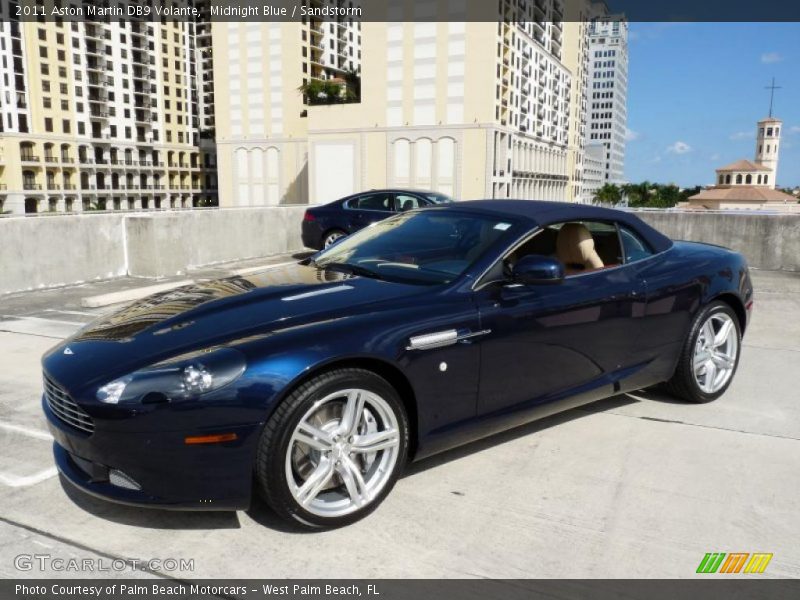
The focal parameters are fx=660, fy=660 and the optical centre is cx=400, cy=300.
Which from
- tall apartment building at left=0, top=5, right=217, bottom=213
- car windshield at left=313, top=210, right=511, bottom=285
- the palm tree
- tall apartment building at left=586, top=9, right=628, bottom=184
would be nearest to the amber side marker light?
car windshield at left=313, top=210, right=511, bottom=285

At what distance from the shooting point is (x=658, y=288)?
4.27 meters

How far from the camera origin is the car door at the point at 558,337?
3.45 metres

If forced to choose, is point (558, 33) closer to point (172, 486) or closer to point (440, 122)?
point (440, 122)

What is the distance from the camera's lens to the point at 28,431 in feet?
13.5

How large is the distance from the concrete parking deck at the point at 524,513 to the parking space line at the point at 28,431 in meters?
0.02

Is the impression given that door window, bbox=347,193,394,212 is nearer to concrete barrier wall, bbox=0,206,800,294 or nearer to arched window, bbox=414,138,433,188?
concrete barrier wall, bbox=0,206,800,294

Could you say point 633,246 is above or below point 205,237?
above

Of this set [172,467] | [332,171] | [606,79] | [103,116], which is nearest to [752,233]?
[172,467]

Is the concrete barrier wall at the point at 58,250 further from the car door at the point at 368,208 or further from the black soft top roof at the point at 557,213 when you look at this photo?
the black soft top roof at the point at 557,213

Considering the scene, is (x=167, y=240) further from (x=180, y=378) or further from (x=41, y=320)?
(x=180, y=378)

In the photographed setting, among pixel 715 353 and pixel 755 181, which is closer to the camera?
pixel 715 353

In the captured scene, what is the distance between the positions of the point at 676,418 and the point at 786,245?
8730 millimetres

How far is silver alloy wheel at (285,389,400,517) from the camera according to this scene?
287 cm

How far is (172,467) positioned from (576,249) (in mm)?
2763
